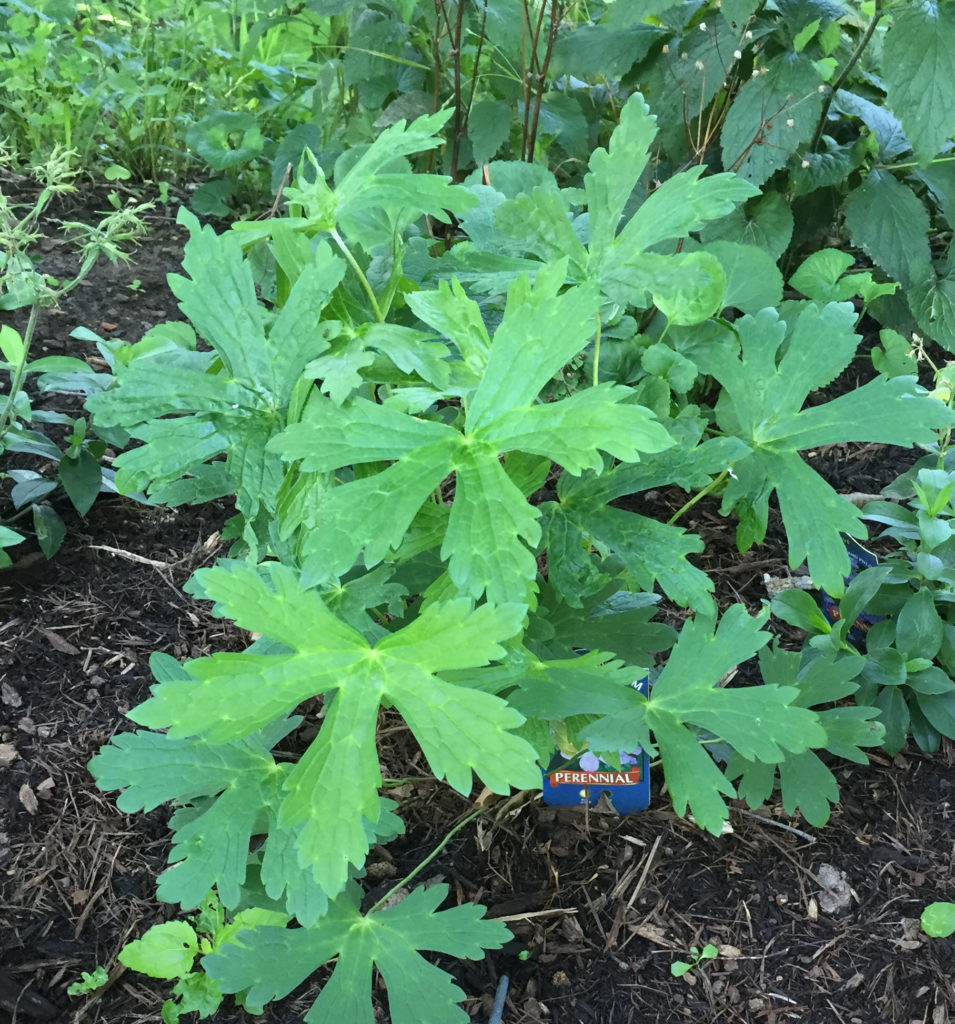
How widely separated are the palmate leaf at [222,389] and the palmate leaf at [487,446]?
0.39 ft

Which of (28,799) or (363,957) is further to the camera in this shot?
(28,799)

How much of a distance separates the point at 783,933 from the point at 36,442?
168 centimetres

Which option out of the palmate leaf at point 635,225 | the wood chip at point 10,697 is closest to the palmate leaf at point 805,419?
the palmate leaf at point 635,225

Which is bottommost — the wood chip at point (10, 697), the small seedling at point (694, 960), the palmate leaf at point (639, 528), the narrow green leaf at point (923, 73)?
the wood chip at point (10, 697)

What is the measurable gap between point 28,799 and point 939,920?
1487mm

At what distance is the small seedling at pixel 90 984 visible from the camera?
51.8 inches

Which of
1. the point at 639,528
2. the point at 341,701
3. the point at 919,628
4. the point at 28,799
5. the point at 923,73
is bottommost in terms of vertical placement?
the point at 28,799

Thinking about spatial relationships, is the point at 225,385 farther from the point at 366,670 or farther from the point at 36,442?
the point at 36,442

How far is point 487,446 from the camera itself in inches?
36.5

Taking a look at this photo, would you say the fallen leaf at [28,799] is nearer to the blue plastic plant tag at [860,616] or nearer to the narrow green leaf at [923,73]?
the blue plastic plant tag at [860,616]

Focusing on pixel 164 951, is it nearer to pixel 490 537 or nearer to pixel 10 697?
pixel 10 697

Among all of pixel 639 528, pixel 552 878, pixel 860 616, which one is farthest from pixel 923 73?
pixel 552 878

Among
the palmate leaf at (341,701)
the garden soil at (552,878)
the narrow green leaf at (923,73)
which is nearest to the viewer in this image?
the palmate leaf at (341,701)

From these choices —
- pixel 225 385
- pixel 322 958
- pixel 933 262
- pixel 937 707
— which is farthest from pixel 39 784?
pixel 933 262
